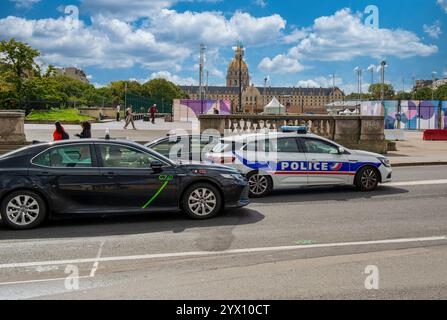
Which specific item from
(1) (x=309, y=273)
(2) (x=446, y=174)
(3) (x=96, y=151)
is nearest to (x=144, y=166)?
(3) (x=96, y=151)

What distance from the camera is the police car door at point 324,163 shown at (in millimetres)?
11398

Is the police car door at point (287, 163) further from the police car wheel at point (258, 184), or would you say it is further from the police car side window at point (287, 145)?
the police car wheel at point (258, 184)

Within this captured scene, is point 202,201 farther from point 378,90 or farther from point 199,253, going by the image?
point 378,90

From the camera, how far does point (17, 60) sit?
5094 cm

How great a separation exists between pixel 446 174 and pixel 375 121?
5.70 m

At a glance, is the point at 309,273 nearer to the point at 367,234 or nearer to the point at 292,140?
the point at 367,234

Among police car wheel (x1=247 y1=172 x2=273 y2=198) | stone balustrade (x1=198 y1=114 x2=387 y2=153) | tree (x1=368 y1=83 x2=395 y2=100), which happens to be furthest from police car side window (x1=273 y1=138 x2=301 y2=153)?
tree (x1=368 y1=83 x2=395 y2=100)

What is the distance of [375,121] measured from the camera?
819 inches

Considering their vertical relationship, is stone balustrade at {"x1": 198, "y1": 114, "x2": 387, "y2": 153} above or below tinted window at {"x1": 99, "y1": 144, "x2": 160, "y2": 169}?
above

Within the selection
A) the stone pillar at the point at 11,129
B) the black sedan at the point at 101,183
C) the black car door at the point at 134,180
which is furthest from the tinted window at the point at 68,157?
the stone pillar at the point at 11,129

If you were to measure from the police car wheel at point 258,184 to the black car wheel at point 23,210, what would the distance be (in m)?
4.58

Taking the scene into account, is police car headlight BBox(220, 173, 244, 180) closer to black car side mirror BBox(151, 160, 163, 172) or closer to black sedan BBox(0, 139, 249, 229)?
black sedan BBox(0, 139, 249, 229)

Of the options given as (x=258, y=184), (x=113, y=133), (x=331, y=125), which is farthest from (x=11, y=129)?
(x=331, y=125)

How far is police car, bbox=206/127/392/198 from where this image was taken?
11.1 metres
